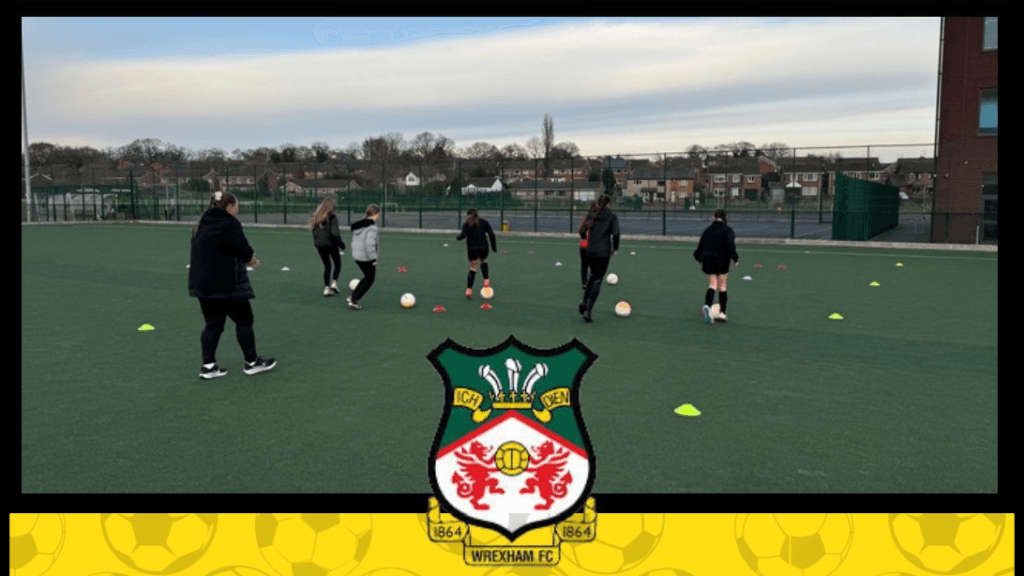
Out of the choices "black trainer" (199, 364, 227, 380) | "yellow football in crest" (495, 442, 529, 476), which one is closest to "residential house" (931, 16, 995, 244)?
"black trainer" (199, 364, 227, 380)

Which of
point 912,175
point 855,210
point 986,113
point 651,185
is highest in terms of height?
point 986,113

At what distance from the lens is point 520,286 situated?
1515cm

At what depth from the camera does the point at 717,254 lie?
10.6 meters

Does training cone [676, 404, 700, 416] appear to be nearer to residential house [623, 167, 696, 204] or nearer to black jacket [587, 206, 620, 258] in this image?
black jacket [587, 206, 620, 258]

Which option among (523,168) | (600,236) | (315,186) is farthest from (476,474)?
(315,186)

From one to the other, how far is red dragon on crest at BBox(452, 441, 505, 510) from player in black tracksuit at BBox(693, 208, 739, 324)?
8329 mm

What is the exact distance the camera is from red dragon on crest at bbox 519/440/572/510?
275 centimetres

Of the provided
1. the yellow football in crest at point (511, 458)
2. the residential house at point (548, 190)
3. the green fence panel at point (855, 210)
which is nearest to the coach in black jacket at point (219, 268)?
the yellow football in crest at point (511, 458)

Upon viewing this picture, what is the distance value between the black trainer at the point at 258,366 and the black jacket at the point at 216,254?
918 mm

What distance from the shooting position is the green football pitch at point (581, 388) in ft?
16.4

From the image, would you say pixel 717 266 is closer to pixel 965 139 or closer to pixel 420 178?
pixel 965 139

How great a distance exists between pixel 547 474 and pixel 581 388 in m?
4.53

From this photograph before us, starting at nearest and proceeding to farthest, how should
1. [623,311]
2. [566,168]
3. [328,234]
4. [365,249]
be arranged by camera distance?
[623,311] < [365,249] < [328,234] < [566,168]
